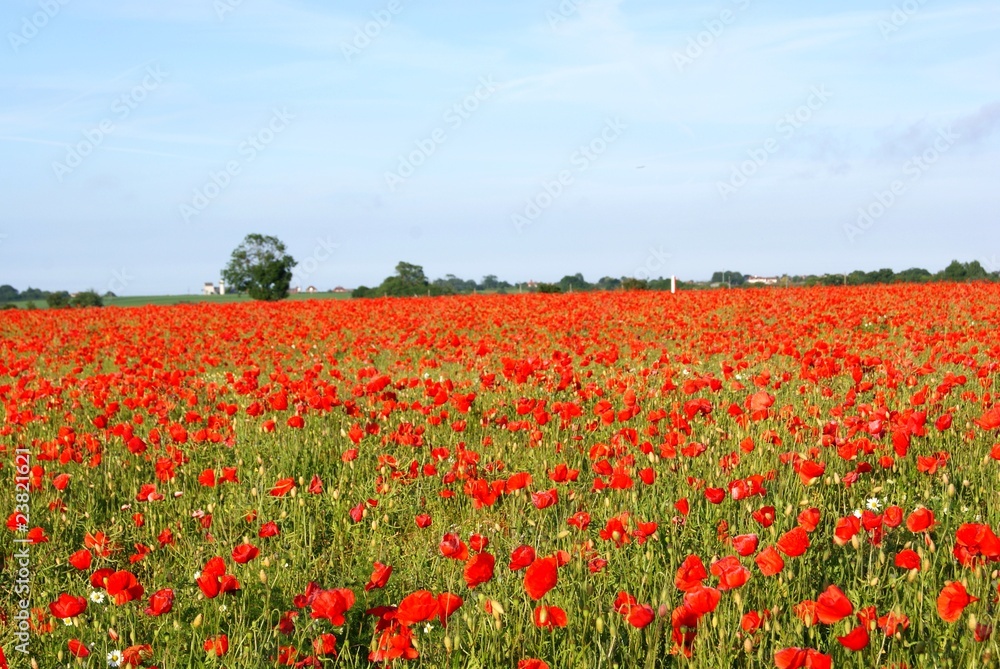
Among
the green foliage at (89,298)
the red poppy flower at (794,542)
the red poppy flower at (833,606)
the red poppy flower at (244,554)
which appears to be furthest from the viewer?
the green foliage at (89,298)

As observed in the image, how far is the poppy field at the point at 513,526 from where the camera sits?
9.34 feet

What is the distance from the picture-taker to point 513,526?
165 inches

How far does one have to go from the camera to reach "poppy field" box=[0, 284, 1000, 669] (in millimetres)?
2848

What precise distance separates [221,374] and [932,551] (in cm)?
837

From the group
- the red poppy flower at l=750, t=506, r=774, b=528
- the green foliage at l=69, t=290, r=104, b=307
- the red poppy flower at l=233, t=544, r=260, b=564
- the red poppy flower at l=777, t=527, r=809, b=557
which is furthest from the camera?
the green foliage at l=69, t=290, r=104, b=307

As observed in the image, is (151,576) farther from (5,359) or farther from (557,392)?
(5,359)

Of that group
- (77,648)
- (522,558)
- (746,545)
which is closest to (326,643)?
(522,558)

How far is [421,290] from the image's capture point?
39.2 m

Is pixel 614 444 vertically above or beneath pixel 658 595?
above

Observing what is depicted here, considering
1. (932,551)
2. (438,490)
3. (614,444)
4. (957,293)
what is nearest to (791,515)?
(932,551)

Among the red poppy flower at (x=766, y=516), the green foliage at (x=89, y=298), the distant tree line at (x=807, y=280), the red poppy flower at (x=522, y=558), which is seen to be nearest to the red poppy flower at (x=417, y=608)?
the red poppy flower at (x=522, y=558)

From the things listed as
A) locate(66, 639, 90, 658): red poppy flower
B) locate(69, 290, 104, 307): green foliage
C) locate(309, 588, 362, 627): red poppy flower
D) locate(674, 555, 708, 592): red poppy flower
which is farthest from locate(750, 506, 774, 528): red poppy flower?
locate(69, 290, 104, 307): green foliage

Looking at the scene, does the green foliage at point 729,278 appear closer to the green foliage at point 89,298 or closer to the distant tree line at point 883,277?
the distant tree line at point 883,277

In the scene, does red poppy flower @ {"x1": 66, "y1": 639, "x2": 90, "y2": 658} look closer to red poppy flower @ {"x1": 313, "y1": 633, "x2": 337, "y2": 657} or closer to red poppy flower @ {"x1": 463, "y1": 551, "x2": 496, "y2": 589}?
red poppy flower @ {"x1": 313, "y1": 633, "x2": 337, "y2": 657}
